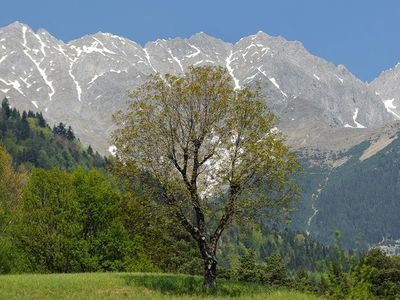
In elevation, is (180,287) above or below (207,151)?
below

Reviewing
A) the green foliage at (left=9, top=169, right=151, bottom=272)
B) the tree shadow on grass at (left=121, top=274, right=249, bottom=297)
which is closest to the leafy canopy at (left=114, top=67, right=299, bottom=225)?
the tree shadow on grass at (left=121, top=274, right=249, bottom=297)

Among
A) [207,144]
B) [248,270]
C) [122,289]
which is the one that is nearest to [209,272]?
[122,289]

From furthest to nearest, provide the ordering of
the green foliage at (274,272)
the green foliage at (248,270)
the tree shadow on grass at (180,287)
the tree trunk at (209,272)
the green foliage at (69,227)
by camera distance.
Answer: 1. the green foliage at (274,272)
2. the green foliage at (248,270)
3. the green foliage at (69,227)
4. the tree trunk at (209,272)
5. the tree shadow on grass at (180,287)

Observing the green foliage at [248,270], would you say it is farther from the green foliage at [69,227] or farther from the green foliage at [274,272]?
the green foliage at [69,227]

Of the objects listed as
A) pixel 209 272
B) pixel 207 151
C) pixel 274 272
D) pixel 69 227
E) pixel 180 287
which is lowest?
pixel 180 287

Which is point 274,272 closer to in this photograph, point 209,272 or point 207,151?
point 209,272

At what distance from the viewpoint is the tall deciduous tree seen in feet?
119

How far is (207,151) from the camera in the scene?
1492 inches

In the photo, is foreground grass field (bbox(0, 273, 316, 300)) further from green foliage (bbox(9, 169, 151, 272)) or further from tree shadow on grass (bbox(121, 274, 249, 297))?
green foliage (bbox(9, 169, 151, 272))

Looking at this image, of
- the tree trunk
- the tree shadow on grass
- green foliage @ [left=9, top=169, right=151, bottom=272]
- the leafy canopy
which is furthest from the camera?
green foliage @ [left=9, top=169, right=151, bottom=272]

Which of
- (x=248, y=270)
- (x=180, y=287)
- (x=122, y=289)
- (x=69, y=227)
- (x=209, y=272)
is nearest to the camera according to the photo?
(x=122, y=289)

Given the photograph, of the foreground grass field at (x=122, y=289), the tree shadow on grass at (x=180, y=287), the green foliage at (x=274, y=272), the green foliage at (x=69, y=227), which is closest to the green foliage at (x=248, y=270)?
the green foliage at (x=274, y=272)

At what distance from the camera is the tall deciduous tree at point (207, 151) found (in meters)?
36.3

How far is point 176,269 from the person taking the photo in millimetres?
88625
